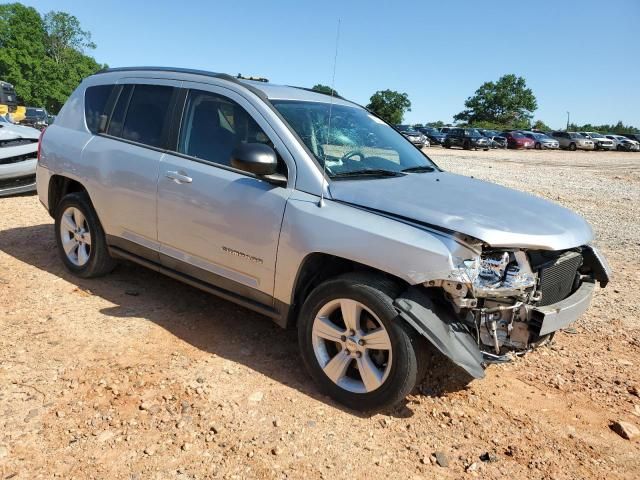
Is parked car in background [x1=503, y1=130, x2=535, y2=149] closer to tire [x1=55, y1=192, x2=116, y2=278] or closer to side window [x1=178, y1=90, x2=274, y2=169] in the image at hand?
tire [x1=55, y1=192, x2=116, y2=278]

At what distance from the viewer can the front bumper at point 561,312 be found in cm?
298

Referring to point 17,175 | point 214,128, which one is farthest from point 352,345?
point 17,175

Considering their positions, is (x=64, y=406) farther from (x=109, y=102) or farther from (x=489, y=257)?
(x=109, y=102)

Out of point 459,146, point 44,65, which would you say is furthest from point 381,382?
point 44,65

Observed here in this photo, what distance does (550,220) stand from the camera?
10.9 feet

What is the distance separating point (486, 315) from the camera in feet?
9.82

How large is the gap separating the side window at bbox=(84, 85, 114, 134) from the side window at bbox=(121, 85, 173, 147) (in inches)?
16.5

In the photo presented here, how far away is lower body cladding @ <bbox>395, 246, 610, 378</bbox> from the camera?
2869 millimetres

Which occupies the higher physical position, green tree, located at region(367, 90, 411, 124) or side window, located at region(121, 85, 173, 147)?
green tree, located at region(367, 90, 411, 124)

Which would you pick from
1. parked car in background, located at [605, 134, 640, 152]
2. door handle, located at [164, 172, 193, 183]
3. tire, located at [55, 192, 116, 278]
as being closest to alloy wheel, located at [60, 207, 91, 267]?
tire, located at [55, 192, 116, 278]

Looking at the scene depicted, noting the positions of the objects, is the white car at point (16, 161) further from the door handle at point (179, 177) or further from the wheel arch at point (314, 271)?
the wheel arch at point (314, 271)

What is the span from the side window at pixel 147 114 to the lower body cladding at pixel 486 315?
2548 millimetres

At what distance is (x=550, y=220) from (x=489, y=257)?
2.11ft

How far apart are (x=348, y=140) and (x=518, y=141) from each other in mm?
42808
